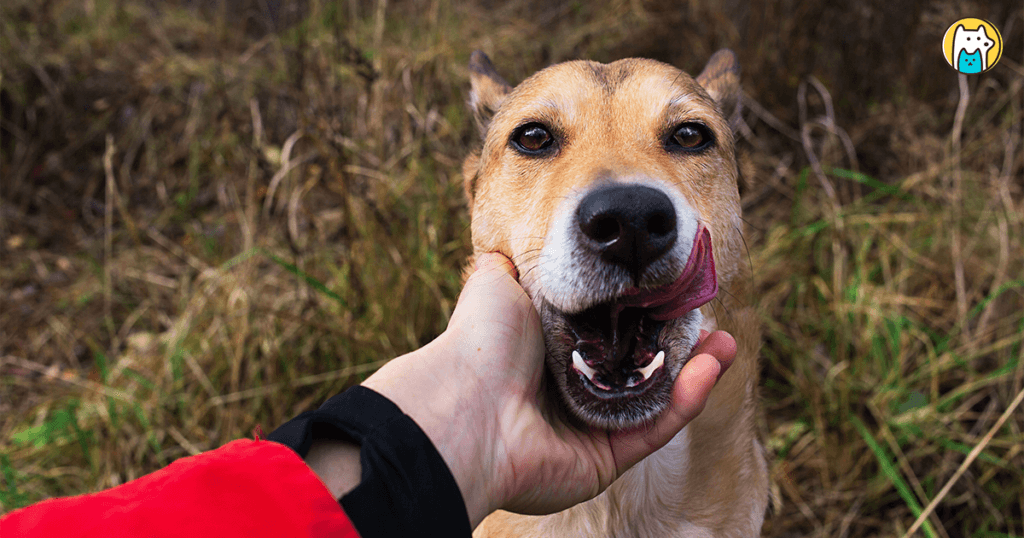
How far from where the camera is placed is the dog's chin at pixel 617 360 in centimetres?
172

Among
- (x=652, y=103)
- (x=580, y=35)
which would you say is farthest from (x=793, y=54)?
(x=652, y=103)

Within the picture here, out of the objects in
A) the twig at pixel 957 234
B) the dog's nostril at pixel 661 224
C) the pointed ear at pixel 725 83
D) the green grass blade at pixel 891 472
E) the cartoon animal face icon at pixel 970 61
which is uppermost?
the pointed ear at pixel 725 83

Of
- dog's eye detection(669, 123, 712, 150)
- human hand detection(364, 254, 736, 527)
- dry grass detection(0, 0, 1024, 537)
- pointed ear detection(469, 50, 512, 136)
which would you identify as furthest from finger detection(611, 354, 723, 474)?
pointed ear detection(469, 50, 512, 136)

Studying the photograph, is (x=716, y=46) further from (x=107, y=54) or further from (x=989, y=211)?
(x=107, y=54)

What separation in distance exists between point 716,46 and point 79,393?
4.87 metres

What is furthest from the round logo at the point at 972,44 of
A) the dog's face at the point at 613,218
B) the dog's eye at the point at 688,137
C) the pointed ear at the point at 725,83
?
the dog's eye at the point at 688,137

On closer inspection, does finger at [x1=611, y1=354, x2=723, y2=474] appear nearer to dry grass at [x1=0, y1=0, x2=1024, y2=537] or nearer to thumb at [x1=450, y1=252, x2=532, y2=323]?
thumb at [x1=450, y1=252, x2=532, y2=323]

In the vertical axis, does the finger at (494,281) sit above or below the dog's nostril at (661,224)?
below

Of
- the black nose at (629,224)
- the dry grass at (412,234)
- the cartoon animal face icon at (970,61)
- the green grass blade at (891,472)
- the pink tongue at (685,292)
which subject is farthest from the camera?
the cartoon animal face icon at (970,61)

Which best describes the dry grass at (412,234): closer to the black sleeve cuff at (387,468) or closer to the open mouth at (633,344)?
the open mouth at (633,344)

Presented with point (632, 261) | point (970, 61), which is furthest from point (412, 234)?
point (970, 61)

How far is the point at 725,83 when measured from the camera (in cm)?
269

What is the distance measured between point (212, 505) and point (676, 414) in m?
1.15

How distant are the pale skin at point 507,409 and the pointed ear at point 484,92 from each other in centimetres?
107
